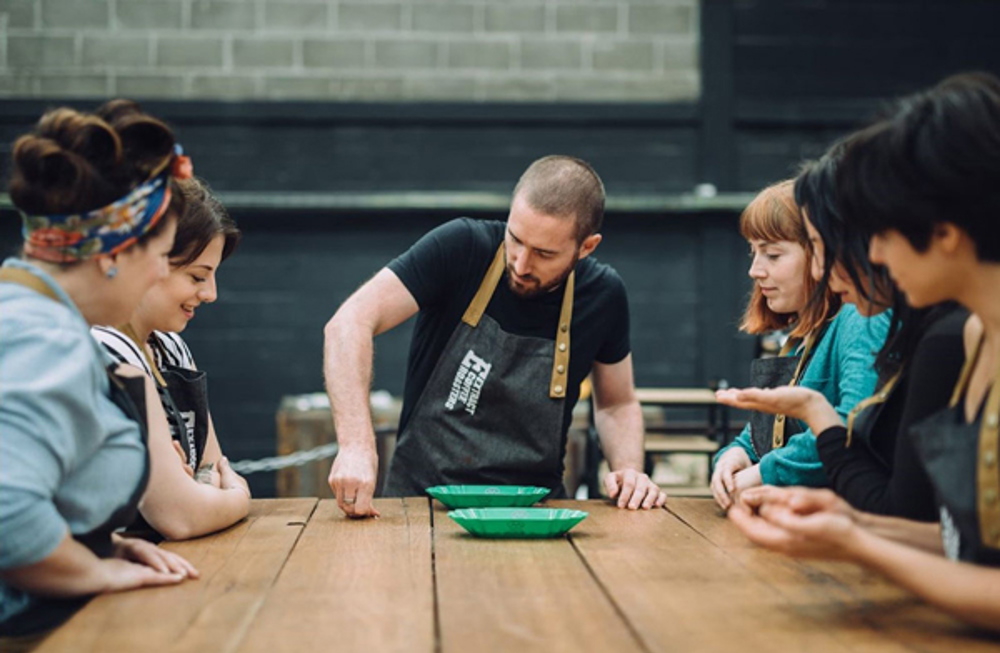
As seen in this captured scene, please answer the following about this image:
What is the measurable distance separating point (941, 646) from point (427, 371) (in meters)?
1.69

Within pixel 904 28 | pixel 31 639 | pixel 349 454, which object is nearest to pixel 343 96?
pixel 904 28

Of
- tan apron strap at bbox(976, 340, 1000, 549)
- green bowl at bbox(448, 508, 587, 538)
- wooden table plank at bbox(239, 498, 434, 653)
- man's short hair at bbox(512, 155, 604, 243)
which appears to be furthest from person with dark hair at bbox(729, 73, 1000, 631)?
man's short hair at bbox(512, 155, 604, 243)

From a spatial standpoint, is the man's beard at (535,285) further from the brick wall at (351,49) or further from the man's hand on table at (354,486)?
the brick wall at (351,49)

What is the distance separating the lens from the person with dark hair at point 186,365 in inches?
76.2

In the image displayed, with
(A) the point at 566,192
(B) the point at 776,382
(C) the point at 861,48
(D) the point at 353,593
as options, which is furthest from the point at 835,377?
(C) the point at 861,48

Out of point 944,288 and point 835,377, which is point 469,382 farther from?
point 944,288

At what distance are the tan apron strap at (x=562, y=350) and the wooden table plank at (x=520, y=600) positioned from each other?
0.82 m

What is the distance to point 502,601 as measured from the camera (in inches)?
58.1

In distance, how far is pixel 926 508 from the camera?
1661 millimetres

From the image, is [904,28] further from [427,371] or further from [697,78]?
[427,371]

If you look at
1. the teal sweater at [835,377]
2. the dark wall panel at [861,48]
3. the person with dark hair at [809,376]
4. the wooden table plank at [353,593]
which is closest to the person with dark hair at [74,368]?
the wooden table plank at [353,593]

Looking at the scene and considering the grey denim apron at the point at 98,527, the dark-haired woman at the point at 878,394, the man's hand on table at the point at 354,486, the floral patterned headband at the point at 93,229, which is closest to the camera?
the grey denim apron at the point at 98,527

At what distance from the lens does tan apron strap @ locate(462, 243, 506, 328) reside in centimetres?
277

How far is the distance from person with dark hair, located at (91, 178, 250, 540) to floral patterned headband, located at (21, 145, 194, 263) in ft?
1.50
